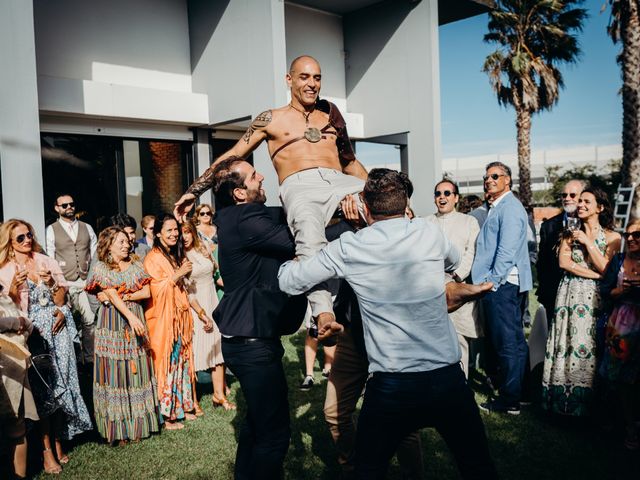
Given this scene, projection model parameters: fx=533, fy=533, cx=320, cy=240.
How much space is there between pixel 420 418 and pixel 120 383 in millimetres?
3480

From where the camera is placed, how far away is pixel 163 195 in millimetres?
10992

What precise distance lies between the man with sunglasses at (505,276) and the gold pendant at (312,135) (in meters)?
2.37

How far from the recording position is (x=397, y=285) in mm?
2695

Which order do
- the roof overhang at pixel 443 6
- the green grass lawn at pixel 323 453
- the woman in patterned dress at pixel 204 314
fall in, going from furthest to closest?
the roof overhang at pixel 443 6
the woman in patterned dress at pixel 204 314
the green grass lawn at pixel 323 453

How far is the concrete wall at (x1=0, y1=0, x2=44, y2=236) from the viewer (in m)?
6.47

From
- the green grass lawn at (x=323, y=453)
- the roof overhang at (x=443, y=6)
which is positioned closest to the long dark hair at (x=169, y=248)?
the green grass lawn at (x=323, y=453)

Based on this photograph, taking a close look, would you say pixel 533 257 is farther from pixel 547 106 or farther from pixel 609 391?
pixel 547 106

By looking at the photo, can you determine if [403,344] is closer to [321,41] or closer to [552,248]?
[552,248]

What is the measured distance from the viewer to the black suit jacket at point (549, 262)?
229 inches

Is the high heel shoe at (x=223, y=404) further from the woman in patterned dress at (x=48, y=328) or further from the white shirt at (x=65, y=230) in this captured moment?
the white shirt at (x=65, y=230)

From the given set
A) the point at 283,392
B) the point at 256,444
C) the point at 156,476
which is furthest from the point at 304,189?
the point at 156,476

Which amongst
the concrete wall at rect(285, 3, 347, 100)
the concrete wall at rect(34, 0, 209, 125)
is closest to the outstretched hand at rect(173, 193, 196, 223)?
the concrete wall at rect(34, 0, 209, 125)

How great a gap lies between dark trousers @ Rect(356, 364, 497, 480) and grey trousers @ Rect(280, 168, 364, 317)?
1.89 ft

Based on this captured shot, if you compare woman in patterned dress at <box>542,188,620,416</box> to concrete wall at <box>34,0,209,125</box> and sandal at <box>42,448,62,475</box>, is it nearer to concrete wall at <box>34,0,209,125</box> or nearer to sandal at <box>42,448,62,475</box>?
sandal at <box>42,448,62,475</box>
